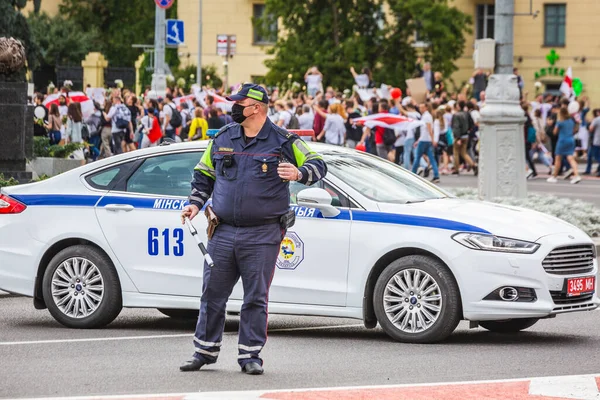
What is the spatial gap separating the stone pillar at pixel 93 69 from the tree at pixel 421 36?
32.2 ft

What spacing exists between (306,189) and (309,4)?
41.6 metres

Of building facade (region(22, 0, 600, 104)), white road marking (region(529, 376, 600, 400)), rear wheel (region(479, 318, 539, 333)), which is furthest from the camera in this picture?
building facade (region(22, 0, 600, 104))

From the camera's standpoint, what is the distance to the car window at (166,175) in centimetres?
1058

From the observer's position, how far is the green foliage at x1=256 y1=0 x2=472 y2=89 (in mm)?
50500

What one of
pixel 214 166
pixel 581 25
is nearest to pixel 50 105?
pixel 214 166

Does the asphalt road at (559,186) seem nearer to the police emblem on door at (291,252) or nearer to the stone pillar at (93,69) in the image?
the police emblem on door at (291,252)

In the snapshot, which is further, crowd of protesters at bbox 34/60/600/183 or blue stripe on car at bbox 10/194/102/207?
crowd of protesters at bbox 34/60/600/183

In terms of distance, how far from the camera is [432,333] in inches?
384

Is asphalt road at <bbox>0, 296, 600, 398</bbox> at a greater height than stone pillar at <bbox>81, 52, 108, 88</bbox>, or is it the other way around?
stone pillar at <bbox>81, 52, 108, 88</bbox>

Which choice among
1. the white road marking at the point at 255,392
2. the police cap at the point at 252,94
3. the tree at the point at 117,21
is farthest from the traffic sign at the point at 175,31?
the tree at the point at 117,21

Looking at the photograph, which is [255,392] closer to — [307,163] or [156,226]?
[307,163]

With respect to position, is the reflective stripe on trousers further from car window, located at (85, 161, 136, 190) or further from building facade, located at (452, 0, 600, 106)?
building facade, located at (452, 0, 600, 106)

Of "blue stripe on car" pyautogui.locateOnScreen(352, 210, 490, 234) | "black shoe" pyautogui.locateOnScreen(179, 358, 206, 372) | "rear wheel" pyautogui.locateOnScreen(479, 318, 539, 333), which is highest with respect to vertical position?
"blue stripe on car" pyautogui.locateOnScreen(352, 210, 490, 234)

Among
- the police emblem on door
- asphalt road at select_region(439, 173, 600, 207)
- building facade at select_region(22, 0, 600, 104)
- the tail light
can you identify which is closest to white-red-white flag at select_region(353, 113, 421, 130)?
asphalt road at select_region(439, 173, 600, 207)
